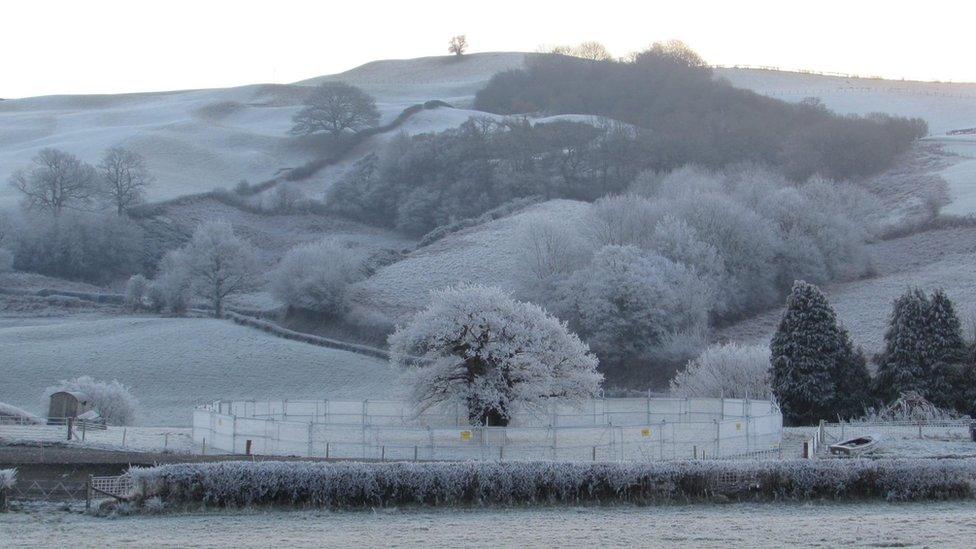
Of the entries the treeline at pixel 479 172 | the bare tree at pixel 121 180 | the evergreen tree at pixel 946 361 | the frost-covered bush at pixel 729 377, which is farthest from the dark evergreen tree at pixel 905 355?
the bare tree at pixel 121 180

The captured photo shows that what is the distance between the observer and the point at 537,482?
25.7m

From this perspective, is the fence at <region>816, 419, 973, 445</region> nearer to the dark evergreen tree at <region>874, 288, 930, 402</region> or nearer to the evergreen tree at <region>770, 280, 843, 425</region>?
the evergreen tree at <region>770, 280, 843, 425</region>

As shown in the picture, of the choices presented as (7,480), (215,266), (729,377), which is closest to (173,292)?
(215,266)

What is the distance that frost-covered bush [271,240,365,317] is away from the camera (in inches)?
3177

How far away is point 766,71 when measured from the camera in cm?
18162

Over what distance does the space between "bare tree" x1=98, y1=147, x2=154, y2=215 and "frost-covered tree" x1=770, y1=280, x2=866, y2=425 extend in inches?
2965

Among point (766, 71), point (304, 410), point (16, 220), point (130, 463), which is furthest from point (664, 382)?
point (766, 71)

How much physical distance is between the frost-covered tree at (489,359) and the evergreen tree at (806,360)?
11.8 metres

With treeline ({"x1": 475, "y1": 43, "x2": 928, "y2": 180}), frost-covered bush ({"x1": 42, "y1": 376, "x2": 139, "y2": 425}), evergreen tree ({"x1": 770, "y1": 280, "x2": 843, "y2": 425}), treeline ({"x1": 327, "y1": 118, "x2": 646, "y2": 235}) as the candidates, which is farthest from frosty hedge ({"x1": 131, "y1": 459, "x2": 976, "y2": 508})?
treeline ({"x1": 475, "y1": 43, "x2": 928, "y2": 180})

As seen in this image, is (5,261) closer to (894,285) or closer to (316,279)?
(316,279)

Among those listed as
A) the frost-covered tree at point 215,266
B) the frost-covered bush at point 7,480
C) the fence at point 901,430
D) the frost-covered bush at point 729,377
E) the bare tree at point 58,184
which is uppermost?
the bare tree at point 58,184

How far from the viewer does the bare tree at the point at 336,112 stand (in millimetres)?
150375

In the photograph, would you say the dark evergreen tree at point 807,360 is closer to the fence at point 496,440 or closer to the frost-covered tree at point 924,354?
the frost-covered tree at point 924,354

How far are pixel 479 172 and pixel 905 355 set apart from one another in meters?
68.5
